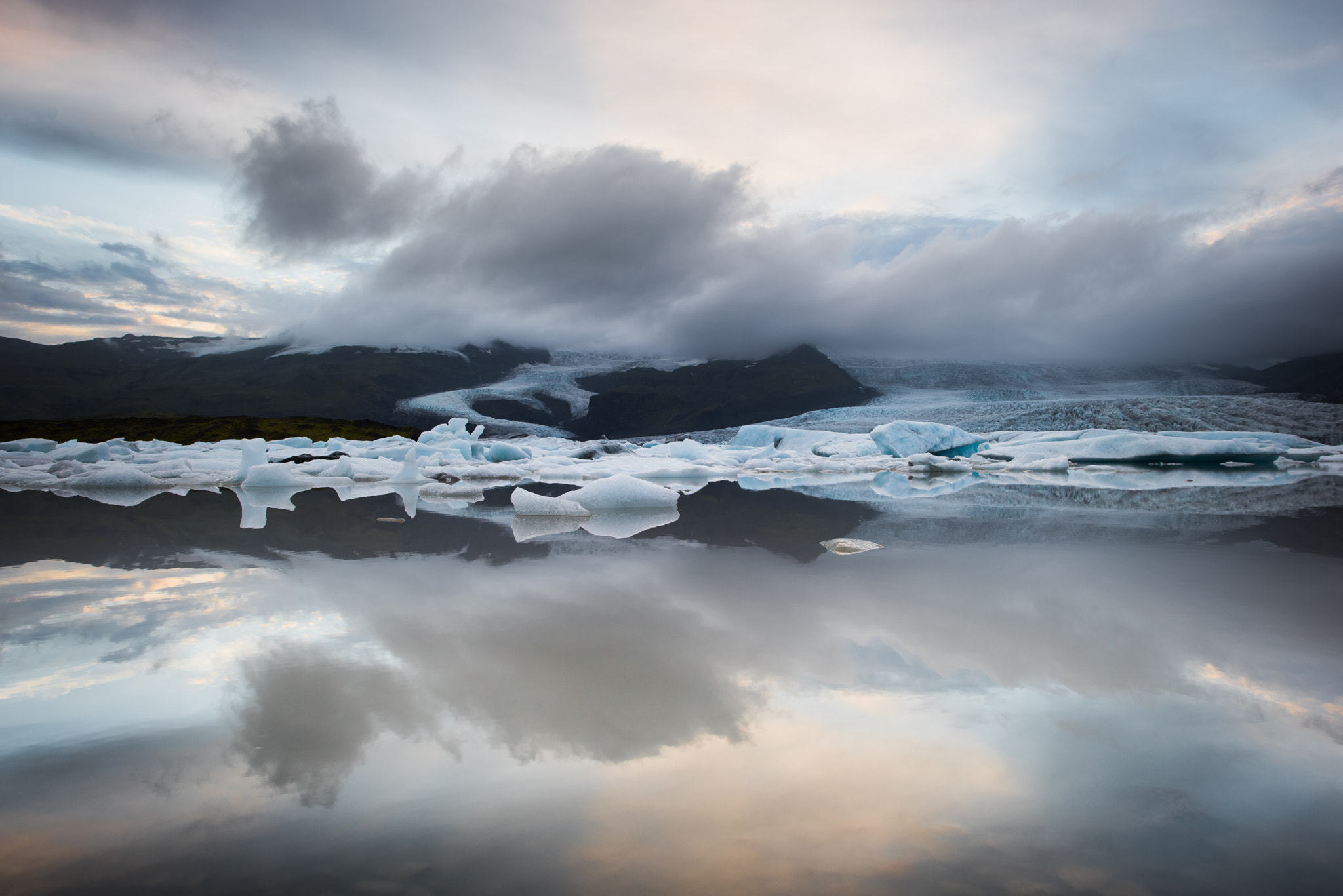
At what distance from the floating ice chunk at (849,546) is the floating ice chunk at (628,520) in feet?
4.06

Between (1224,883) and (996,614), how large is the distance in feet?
4.43

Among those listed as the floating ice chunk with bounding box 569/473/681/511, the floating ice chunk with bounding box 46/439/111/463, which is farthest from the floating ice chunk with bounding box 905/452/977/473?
the floating ice chunk with bounding box 46/439/111/463

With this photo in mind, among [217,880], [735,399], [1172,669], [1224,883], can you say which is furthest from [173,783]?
[735,399]

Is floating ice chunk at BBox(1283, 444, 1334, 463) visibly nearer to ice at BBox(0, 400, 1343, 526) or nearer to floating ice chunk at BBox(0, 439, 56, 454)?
ice at BBox(0, 400, 1343, 526)

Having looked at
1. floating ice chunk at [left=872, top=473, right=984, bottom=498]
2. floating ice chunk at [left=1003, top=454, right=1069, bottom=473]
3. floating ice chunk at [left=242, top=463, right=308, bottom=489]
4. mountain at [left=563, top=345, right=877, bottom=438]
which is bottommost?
floating ice chunk at [left=1003, top=454, right=1069, bottom=473]

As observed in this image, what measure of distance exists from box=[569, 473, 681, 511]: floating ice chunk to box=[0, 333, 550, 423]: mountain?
6094cm

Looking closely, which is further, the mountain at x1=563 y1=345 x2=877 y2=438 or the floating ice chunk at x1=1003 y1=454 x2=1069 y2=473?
the mountain at x1=563 y1=345 x2=877 y2=438

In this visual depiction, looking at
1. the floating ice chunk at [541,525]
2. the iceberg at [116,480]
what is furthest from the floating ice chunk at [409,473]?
the floating ice chunk at [541,525]

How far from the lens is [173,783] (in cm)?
116

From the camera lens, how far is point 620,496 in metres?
5.96

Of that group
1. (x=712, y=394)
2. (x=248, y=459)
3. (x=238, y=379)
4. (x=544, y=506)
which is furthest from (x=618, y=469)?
(x=238, y=379)

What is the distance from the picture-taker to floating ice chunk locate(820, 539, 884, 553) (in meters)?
3.50

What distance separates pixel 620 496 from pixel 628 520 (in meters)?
0.86

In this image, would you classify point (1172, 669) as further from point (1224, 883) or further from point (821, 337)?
point (821, 337)
